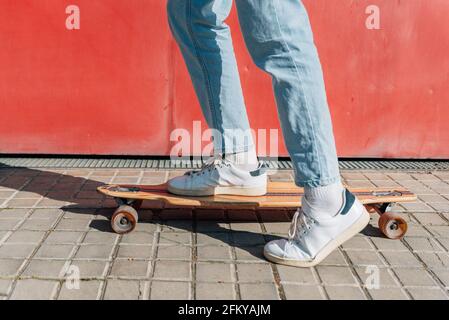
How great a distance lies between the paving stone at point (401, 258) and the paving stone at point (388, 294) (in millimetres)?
256

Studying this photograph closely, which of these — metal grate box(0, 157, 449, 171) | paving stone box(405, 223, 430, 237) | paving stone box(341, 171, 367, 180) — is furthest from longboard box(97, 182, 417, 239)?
metal grate box(0, 157, 449, 171)

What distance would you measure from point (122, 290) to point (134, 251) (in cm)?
37

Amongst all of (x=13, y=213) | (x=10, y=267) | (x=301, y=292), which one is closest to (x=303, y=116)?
(x=301, y=292)

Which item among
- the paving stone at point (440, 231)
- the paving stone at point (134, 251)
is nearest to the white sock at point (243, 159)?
the paving stone at point (134, 251)

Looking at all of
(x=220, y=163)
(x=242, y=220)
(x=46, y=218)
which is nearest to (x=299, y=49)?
(x=220, y=163)

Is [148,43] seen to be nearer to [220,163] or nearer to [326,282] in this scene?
[220,163]

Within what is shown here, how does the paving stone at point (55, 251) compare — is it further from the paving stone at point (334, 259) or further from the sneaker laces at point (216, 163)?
the paving stone at point (334, 259)

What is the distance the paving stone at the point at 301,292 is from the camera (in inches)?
87.2

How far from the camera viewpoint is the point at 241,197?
2887 mm

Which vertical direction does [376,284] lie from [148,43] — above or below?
below
